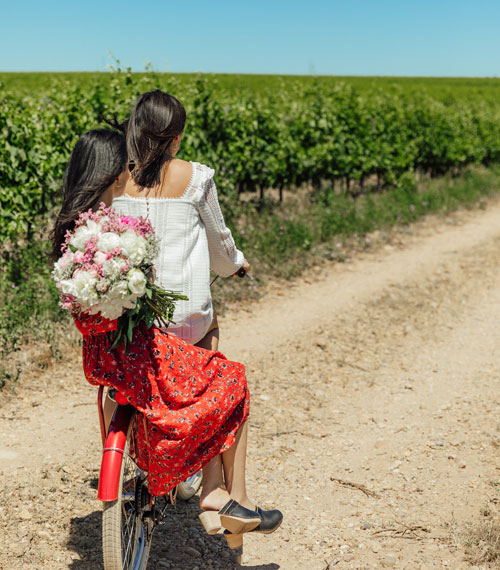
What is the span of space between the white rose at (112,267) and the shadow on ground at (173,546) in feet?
5.48

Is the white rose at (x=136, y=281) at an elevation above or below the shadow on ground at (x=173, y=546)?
above

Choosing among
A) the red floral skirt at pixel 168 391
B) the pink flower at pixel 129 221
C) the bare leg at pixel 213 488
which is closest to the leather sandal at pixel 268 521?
the bare leg at pixel 213 488

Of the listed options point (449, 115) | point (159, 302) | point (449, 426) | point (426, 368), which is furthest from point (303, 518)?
point (449, 115)

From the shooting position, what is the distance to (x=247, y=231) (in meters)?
9.30

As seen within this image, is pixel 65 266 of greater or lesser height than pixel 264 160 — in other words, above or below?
below

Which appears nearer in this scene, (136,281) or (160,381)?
(136,281)

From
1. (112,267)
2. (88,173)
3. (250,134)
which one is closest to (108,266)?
(112,267)

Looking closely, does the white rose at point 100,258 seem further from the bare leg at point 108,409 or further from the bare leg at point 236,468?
the bare leg at point 236,468

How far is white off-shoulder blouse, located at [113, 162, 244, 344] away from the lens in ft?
8.84

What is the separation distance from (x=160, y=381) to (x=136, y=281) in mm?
486

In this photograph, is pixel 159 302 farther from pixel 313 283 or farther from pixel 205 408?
pixel 313 283

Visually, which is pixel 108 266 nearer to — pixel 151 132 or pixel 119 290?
pixel 119 290

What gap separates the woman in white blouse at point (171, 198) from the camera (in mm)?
2652

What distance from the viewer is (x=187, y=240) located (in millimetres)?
2730
